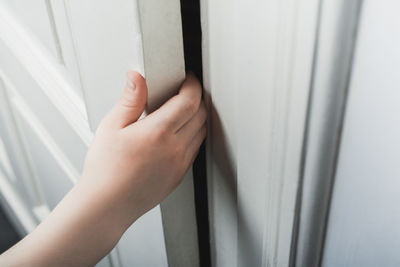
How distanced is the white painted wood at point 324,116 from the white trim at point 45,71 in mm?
368

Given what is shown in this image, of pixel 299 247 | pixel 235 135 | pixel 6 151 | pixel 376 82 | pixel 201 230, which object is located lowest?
pixel 6 151

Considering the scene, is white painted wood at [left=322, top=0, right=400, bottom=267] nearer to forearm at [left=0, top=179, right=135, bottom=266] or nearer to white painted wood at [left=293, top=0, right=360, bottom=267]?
white painted wood at [left=293, top=0, right=360, bottom=267]

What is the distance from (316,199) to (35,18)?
506 millimetres

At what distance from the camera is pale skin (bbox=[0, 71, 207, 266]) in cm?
47

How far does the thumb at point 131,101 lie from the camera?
442 millimetres

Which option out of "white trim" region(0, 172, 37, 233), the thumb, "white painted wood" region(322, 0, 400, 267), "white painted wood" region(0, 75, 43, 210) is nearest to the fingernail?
the thumb

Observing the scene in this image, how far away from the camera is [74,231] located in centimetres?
49

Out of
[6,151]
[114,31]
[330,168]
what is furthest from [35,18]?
[6,151]

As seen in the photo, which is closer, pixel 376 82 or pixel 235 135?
pixel 376 82

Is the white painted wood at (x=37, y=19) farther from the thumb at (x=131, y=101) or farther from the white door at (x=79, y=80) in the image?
the thumb at (x=131, y=101)

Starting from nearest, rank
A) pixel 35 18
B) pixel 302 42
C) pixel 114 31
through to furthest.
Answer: pixel 302 42 < pixel 114 31 < pixel 35 18

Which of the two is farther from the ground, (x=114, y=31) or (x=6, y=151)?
(x=114, y=31)

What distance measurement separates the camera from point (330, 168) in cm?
41

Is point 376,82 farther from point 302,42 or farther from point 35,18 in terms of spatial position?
point 35,18
